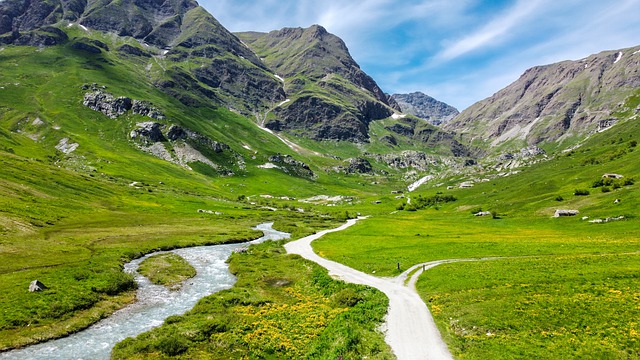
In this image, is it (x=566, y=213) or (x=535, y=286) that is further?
(x=566, y=213)

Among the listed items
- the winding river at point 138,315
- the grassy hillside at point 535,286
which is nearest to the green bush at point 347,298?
the grassy hillside at point 535,286

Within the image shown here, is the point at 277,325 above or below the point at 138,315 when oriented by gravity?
below

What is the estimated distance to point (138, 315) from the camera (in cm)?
4359

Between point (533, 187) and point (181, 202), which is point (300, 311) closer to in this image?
point (181, 202)

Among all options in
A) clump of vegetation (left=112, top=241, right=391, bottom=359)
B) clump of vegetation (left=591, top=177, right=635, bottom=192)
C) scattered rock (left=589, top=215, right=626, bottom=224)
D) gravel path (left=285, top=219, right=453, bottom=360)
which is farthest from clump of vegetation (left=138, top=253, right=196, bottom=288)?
clump of vegetation (left=591, top=177, right=635, bottom=192)

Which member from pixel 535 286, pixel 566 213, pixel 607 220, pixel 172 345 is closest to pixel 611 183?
pixel 566 213

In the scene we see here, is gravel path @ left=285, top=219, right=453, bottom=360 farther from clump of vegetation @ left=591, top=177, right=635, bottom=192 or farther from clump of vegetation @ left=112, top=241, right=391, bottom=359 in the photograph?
clump of vegetation @ left=591, top=177, right=635, bottom=192

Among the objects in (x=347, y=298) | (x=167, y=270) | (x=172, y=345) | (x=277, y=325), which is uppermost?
(x=167, y=270)

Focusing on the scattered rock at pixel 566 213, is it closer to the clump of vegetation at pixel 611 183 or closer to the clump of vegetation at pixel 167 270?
the clump of vegetation at pixel 611 183

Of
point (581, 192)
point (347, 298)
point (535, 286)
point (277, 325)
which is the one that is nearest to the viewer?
point (277, 325)

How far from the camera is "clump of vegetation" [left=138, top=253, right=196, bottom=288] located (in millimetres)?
59000

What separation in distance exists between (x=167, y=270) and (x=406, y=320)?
47336 millimetres

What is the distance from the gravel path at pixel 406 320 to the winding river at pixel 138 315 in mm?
22865

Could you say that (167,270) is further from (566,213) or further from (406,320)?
(566,213)
